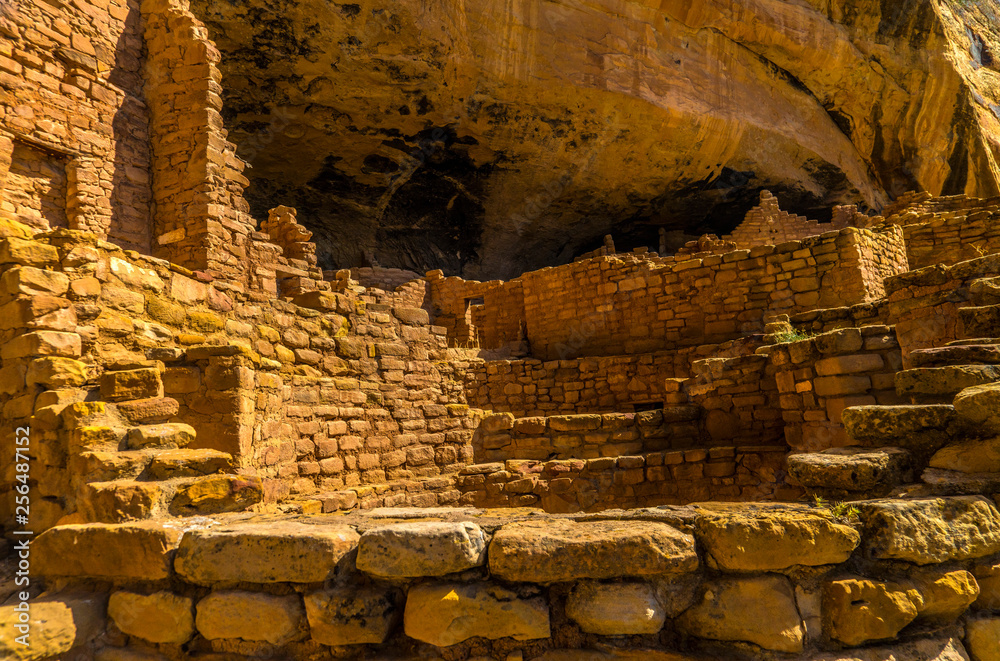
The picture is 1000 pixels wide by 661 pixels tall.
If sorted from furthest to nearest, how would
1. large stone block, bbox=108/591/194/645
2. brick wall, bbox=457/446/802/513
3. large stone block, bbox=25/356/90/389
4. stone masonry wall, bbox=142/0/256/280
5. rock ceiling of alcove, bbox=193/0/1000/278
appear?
rock ceiling of alcove, bbox=193/0/1000/278, stone masonry wall, bbox=142/0/256/280, brick wall, bbox=457/446/802/513, large stone block, bbox=25/356/90/389, large stone block, bbox=108/591/194/645

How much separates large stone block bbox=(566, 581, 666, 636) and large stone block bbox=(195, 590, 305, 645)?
3.10ft

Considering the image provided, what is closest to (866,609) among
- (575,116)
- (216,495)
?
(216,495)

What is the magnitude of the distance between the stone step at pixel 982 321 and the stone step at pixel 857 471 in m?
1.76

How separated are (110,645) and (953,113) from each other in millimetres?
21610

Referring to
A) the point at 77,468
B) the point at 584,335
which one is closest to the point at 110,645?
the point at 77,468

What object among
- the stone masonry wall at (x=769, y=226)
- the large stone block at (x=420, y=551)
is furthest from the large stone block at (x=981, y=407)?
the stone masonry wall at (x=769, y=226)

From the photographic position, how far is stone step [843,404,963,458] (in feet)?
7.56

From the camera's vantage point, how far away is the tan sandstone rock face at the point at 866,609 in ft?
5.41

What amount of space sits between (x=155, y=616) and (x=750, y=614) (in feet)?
6.65

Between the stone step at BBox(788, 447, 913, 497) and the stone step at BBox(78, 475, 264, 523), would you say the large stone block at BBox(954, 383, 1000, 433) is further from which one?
the stone step at BBox(78, 475, 264, 523)

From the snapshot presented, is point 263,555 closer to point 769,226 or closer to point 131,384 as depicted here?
point 131,384

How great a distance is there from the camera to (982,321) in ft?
11.1

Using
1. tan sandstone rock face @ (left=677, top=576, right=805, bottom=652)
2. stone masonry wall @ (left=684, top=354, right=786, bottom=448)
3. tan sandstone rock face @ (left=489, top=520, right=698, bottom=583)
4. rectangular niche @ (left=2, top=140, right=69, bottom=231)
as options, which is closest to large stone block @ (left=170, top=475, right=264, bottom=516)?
tan sandstone rock face @ (left=489, top=520, right=698, bottom=583)

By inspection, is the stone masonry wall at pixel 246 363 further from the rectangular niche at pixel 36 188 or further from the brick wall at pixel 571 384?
the rectangular niche at pixel 36 188
